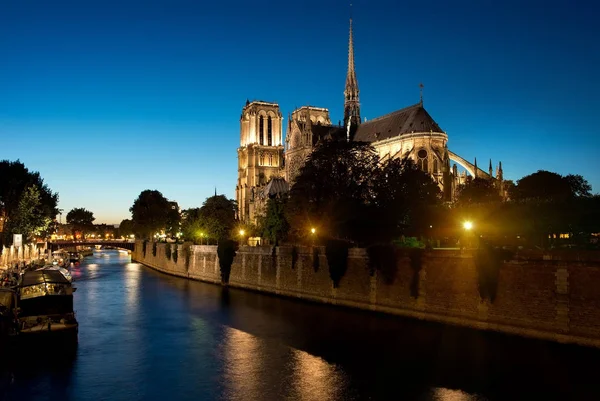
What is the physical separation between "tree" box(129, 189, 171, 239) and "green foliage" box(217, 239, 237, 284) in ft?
213

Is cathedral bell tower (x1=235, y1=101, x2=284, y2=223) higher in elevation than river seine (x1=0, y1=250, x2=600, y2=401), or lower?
higher

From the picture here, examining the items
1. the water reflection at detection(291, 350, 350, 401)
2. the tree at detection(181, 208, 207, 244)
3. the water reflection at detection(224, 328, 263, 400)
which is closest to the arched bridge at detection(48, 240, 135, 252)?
the tree at detection(181, 208, 207, 244)

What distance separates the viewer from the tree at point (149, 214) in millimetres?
114500

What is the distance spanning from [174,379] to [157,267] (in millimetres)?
60565

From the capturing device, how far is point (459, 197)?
6650 centimetres

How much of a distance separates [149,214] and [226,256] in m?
67.7

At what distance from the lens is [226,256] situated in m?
51.7

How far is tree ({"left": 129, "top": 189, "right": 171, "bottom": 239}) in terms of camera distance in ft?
376

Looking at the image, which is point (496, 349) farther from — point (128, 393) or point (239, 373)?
point (128, 393)

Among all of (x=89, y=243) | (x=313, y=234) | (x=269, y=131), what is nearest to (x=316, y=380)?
(x=313, y=234)

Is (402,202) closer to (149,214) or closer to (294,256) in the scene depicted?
(294,256)

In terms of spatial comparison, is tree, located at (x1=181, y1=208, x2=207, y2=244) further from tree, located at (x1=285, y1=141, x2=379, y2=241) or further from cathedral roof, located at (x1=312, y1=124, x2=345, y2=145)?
tree, located at (x1=285, y1=141, x2=379, y2=241)

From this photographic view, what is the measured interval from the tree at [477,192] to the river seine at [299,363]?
34218 millimetres

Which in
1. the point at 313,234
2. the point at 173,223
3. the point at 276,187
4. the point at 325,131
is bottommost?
the point at 313,234
